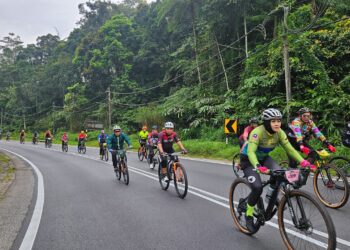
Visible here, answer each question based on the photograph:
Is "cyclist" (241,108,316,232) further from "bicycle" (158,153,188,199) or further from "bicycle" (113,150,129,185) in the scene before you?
"bicycle" (113,150,129,185)

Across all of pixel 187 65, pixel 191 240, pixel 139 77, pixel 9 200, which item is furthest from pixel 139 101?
pixel 191 240

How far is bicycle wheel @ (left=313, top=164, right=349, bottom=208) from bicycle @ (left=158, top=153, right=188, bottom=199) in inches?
117

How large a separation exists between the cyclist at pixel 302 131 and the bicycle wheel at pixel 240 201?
2127 mm

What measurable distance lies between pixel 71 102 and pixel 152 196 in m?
49.3

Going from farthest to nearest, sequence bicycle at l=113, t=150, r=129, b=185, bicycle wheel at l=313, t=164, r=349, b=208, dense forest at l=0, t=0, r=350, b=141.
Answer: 1. dense forest at l=0, t=0, r=350, b=141
2. bicycle at l=113, t=150, r=129, b=185
3. bicycle wheel at l=313, t=164, r=349, b=208

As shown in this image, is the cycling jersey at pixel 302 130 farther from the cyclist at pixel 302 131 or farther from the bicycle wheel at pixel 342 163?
the bicycle wheel at pixel 342 163

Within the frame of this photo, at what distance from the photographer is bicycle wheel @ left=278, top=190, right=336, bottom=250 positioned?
11.3ft

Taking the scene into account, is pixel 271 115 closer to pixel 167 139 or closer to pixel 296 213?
pixel 296 213

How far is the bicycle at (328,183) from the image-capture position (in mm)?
6074

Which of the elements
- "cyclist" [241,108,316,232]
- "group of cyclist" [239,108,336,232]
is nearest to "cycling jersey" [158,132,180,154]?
"group of cyclist" [239,108,336,232]

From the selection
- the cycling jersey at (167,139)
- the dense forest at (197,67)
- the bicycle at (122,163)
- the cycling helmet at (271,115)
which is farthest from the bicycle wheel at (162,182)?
the dense forest at (197,67)

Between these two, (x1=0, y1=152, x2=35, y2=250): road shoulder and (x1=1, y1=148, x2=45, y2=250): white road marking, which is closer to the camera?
(x1=1, y1=148, x2=45, y2=250): white road marking

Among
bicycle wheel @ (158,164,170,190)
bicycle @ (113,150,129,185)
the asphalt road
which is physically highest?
bicycle @ (113,150,129,185)

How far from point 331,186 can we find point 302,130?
4.76 ft
